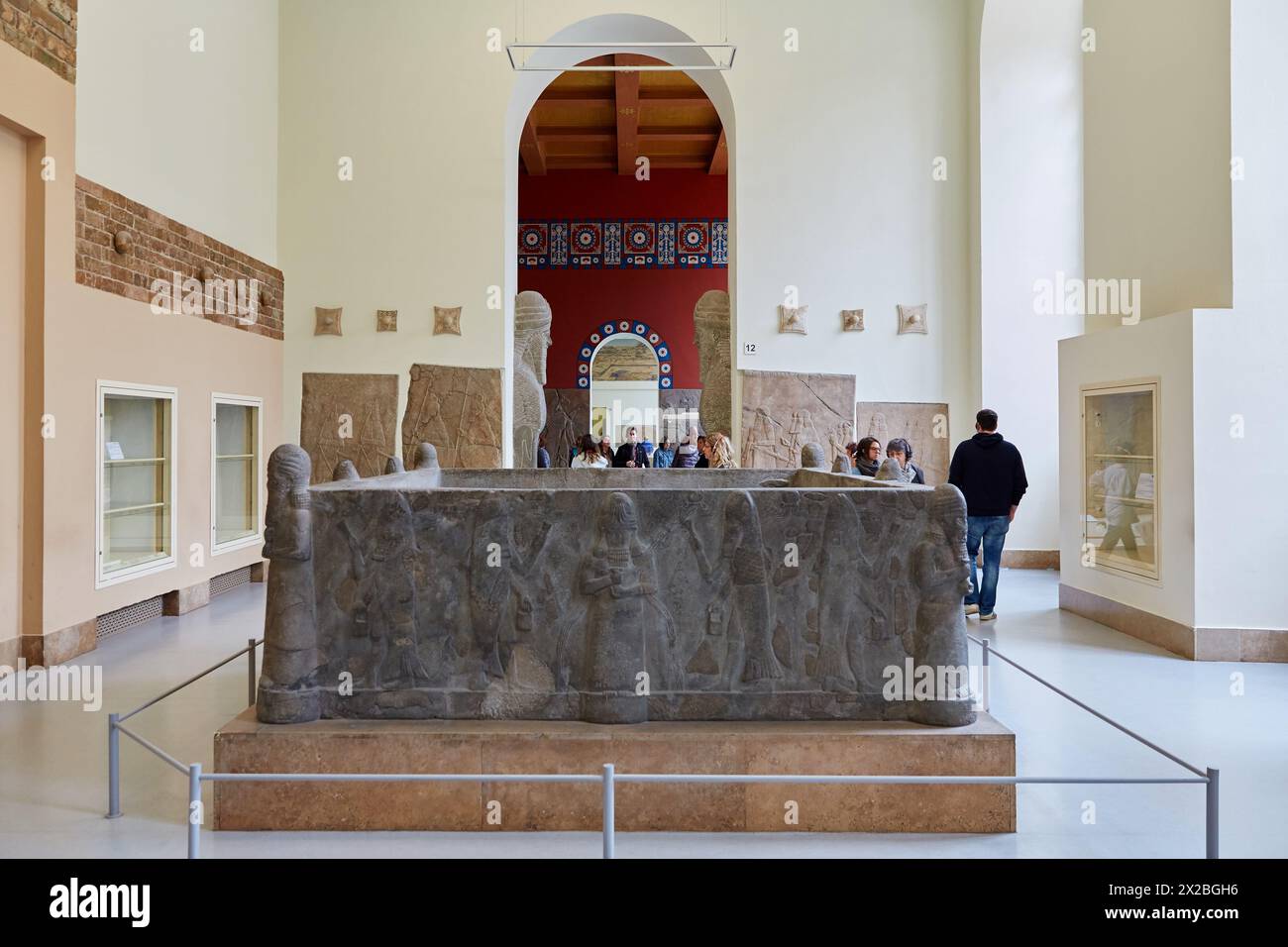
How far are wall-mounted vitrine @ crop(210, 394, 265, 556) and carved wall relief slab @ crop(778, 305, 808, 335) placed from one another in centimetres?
583

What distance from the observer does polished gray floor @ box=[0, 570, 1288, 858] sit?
3.77 metres

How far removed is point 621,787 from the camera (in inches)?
156

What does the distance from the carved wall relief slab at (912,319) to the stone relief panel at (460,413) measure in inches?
184

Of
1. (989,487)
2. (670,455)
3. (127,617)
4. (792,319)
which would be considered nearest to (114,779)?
(127,617)

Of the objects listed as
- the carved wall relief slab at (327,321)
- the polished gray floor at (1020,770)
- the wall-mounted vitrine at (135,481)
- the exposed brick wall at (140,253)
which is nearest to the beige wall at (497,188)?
the carved wall relief slab at (327,321)

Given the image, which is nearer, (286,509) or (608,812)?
(608,812)

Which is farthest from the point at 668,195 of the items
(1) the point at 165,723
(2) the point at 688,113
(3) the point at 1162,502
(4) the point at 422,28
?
(1) the point at 165,723

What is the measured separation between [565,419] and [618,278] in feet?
9.62

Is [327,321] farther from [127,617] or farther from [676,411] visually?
[676,411]

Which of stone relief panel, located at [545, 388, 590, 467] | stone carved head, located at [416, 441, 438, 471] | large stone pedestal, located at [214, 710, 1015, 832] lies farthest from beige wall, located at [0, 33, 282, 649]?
stone relief panel, located at [545, 388, 590, 467]

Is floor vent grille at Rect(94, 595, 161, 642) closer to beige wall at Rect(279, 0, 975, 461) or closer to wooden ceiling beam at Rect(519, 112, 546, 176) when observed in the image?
beige wall at Rect(279, 0, 975, 461)

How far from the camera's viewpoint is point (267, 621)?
420cm

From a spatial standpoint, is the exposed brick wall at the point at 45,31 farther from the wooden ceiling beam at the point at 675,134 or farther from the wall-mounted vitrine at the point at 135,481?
the wooden ceiling beam at the point at 675,134

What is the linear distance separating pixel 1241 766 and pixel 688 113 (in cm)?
1560
